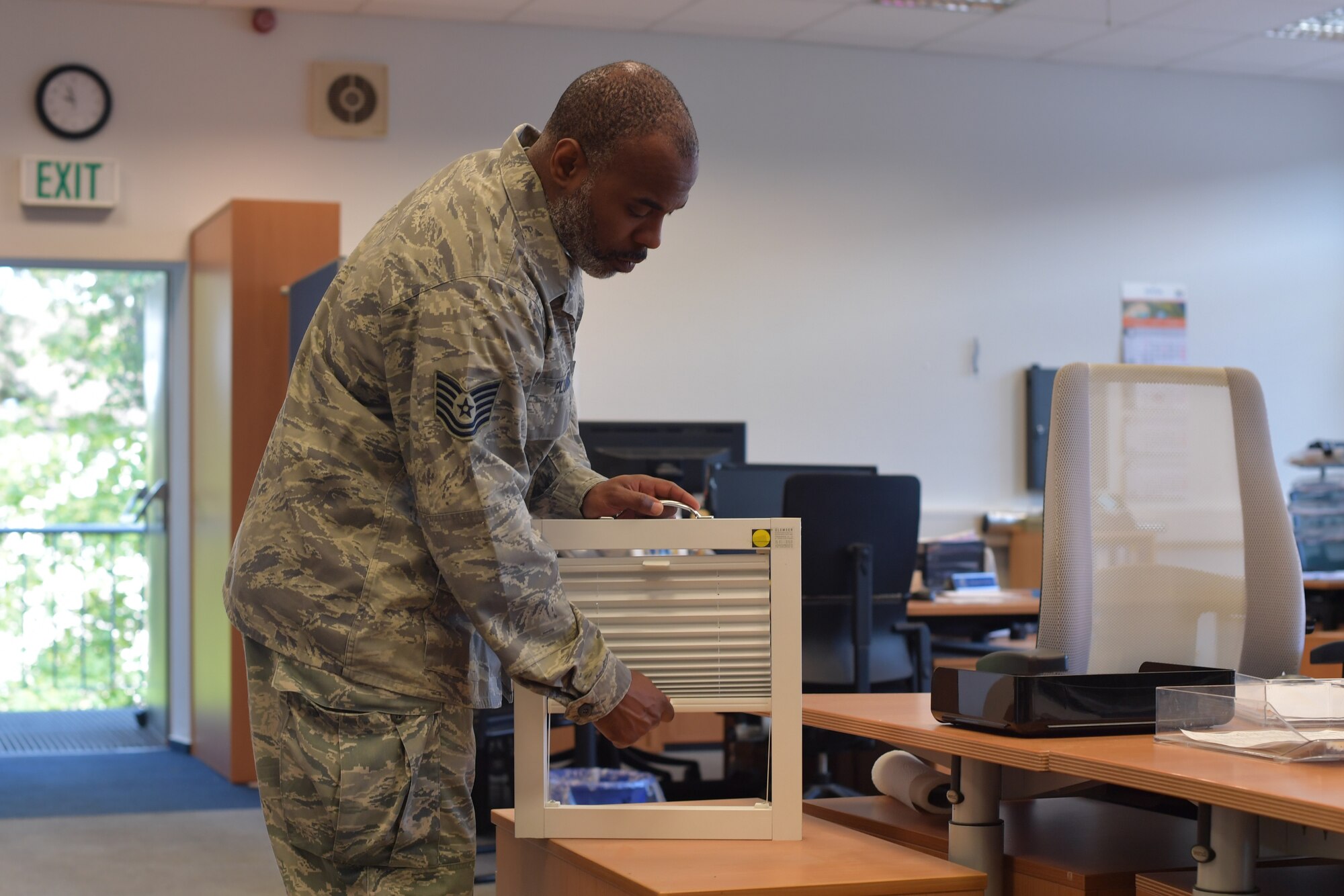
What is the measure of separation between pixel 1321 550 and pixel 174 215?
15.2 feet

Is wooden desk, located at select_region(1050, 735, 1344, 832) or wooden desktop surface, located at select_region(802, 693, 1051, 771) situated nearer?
wooden desk, located at select_region(1050, 735, 1344, 832)

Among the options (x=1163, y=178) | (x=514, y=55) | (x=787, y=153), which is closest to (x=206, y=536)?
(x=514, y=55)

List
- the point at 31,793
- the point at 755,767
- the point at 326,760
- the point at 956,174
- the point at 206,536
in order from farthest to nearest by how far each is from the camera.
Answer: the point at 956,174
the point at 206,536
the point at 31,793
the point at 755,767
the point at 326,760

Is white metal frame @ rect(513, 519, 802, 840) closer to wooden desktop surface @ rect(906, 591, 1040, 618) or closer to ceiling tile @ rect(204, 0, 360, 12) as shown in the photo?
wooden desktop surface @ rect(906, 591, 1040, 618)

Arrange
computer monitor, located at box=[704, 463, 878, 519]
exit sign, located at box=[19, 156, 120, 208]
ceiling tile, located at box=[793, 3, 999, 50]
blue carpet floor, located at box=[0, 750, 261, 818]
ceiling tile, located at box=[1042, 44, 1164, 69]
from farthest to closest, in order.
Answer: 1. ceiling tile, located at box=[1042, 44, 1164, 69]
2. ceiling tile, located at box=[793, 3, 999, 50]
3. exit sign, located at box=[19, 156, 120, 208]
4. blue carpet floor, located at box=[0, 750, 261, 818]
5. computer monitor, located at box=[704, 463, 878, 519]

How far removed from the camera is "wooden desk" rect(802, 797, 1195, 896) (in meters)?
1.50

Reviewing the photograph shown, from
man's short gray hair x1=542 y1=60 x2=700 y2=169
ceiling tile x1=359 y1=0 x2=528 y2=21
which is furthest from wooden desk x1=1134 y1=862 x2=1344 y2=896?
ceiling tile x1=359 y1=0 x2=528 y2=21

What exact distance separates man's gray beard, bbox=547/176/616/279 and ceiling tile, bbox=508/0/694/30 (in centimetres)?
435

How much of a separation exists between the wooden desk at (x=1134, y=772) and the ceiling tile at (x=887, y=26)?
14.9 feet

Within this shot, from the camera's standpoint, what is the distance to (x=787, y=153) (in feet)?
20.3

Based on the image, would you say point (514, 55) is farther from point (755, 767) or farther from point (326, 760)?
point (326, 760)

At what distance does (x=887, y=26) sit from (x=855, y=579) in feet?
10.1

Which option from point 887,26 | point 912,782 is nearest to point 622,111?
point 912,782

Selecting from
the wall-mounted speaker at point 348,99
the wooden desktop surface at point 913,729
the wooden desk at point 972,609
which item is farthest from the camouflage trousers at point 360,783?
the wall-mounted speaker at point 348,99
